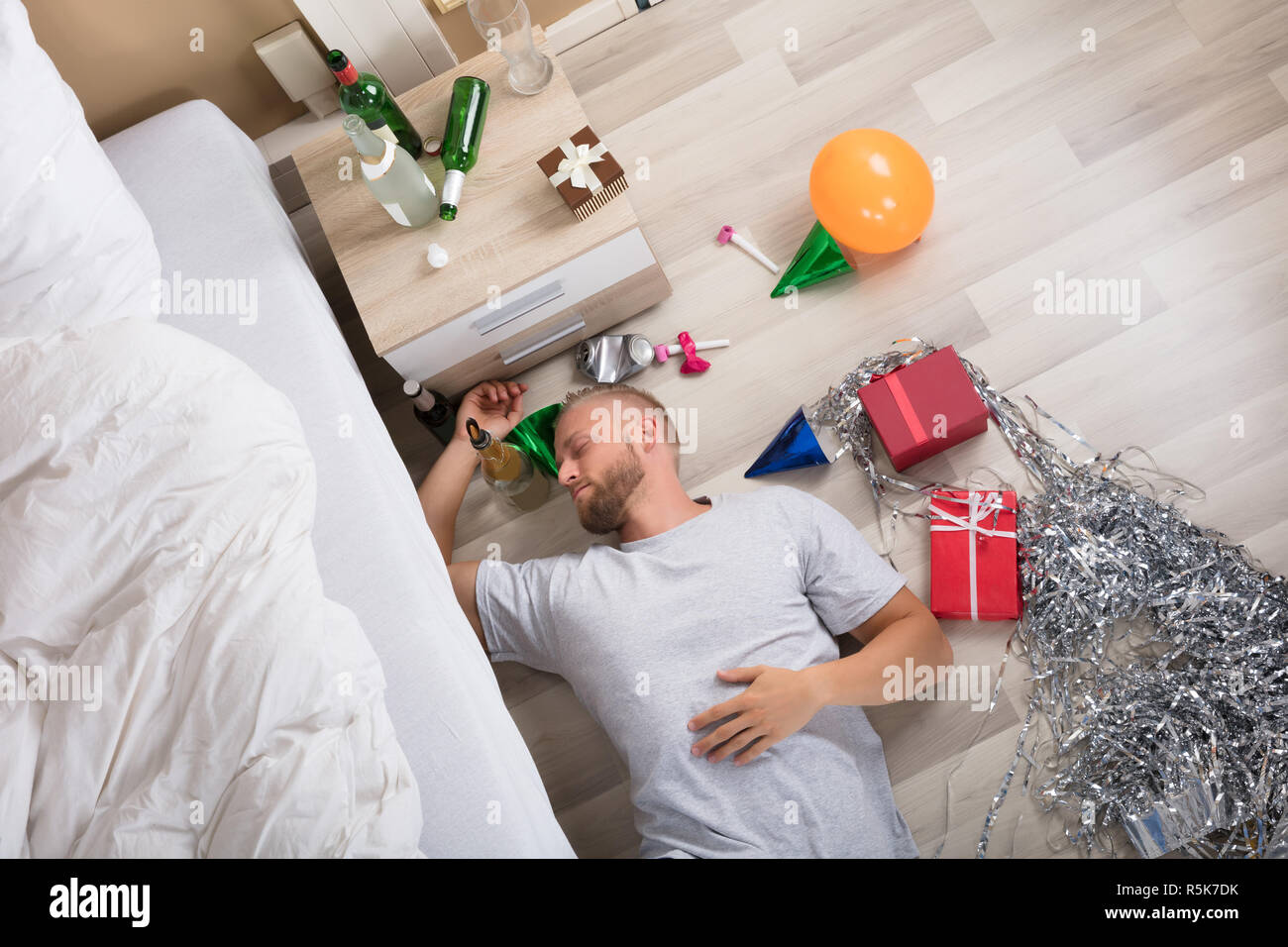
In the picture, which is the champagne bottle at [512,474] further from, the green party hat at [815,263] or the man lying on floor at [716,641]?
the green party hat at [815,263]

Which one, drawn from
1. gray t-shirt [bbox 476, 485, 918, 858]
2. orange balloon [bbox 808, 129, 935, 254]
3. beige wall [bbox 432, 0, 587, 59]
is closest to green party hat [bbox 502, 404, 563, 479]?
gray t-shirt [bbox 476, 485, 918, 858]

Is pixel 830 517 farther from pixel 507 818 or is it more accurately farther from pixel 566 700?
pixel 507 818

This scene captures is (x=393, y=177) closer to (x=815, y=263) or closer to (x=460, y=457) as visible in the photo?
(x=460, y=457)

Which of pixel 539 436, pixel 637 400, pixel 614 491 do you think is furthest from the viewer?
pixel 539 436

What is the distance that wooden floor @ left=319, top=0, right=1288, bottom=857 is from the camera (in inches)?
62.1

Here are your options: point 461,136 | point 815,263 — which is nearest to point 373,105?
point 461,136

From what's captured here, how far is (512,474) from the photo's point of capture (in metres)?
1.66

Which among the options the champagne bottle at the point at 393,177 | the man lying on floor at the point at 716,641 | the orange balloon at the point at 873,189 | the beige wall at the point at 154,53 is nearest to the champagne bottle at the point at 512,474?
the man lying on floor at the point at 716,641

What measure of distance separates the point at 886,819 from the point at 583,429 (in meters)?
0.87

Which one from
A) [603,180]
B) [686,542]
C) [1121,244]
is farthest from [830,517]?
[1121,244]

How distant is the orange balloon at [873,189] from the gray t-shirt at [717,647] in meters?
0.56

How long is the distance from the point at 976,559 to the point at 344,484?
45.6 inches

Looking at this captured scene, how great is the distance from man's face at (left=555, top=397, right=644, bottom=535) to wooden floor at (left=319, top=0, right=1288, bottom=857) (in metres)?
0.23

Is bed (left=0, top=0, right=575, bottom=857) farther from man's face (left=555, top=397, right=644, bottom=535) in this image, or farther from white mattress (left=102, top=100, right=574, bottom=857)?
man's face (left=555, top=397, right=644, bottom=535)
